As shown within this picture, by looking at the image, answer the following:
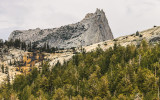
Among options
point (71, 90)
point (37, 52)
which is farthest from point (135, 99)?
point (37, 52)

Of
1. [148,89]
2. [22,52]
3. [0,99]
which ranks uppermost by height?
[22,52]

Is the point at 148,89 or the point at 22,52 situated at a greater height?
the point at 22,52

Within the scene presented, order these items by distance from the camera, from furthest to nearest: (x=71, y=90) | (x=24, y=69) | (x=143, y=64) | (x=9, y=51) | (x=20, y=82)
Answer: (x=9, y=51) < (x=24, y=69) < (x=20, y=82) < (x=143, y=64) < (x=71, y=90)

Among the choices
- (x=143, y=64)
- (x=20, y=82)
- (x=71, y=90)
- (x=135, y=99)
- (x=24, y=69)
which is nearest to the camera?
(x=135, y=99)

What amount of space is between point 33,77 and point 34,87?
54.5 feet

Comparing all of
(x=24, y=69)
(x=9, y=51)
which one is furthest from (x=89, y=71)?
(x=9, y=51)

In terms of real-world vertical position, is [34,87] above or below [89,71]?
below

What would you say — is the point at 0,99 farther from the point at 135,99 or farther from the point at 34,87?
the point at 135,99

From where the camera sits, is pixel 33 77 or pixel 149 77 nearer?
pixel 149 77

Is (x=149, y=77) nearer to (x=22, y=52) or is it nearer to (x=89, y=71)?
(x=89, y=71)

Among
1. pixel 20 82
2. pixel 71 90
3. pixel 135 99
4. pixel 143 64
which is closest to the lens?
pixel 135 99

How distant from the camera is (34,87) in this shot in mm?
77375

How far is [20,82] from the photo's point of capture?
8875 centimetres

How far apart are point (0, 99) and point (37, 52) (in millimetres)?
118060
